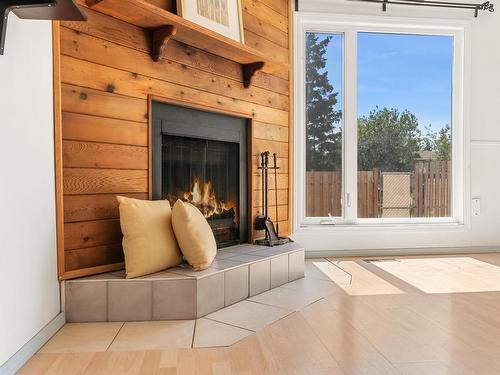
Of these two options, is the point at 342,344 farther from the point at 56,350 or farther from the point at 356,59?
the point at 356,59

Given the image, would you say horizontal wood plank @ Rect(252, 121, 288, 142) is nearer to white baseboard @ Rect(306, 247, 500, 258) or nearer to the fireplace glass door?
the fireplace glass door

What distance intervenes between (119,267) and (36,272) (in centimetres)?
54

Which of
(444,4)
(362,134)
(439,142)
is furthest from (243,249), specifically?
(444,4)

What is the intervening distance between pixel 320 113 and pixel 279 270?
1769mm

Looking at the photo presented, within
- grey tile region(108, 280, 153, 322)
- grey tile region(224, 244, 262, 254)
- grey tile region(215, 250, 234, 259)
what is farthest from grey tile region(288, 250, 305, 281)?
grey tile region(108, 280, 153, 322)

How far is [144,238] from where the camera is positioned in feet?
6.93

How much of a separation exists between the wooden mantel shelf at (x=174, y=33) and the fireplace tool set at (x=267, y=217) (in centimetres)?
66

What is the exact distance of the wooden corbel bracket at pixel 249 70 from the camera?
9.86 feet

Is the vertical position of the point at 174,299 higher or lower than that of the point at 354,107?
lower

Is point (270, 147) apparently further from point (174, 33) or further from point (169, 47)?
point (174, 33)

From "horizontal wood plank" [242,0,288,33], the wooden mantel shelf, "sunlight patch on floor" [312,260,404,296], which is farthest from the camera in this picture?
"horizontal wood plank" [242,0,288,33]

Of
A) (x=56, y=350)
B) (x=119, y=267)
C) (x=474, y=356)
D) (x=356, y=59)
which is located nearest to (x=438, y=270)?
(x=474, y=356)

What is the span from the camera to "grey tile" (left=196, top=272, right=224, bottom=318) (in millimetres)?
2080

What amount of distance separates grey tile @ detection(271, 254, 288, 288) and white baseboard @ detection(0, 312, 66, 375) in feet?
4.20
